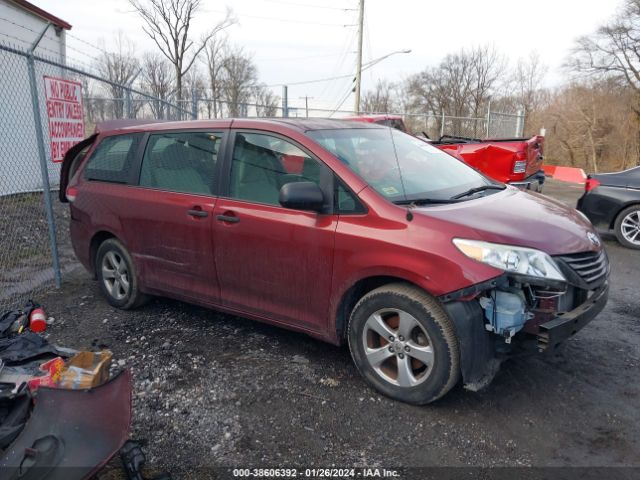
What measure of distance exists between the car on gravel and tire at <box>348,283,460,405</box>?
6038 millimetres

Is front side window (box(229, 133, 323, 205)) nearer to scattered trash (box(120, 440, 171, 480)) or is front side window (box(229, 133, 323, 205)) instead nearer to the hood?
the hood

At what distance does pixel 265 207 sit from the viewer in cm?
355

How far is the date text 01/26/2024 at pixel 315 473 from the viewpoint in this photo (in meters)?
2.51

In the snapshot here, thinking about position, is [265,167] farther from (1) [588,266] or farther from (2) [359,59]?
(2) [359,59]

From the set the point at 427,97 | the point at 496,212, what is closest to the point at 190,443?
the point at 496,212

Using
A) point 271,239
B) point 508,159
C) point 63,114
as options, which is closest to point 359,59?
point 508,159

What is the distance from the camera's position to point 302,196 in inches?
124

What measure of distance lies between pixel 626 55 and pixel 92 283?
1289 inches

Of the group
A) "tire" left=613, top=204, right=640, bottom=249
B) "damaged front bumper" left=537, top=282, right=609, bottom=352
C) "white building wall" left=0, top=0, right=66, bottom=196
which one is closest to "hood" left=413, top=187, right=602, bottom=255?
"damaged front bumper" left=537, top=282, right=609, bottom=352

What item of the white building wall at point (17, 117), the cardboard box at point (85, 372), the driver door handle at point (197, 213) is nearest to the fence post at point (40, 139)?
the driver door handle at point (197, 213)

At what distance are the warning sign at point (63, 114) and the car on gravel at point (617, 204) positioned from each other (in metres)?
7.39

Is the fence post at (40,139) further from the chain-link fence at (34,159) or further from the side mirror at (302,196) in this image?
the side mirror at (302,196)

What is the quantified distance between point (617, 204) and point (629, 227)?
39 centimetres

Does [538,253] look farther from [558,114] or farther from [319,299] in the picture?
[558,114]
